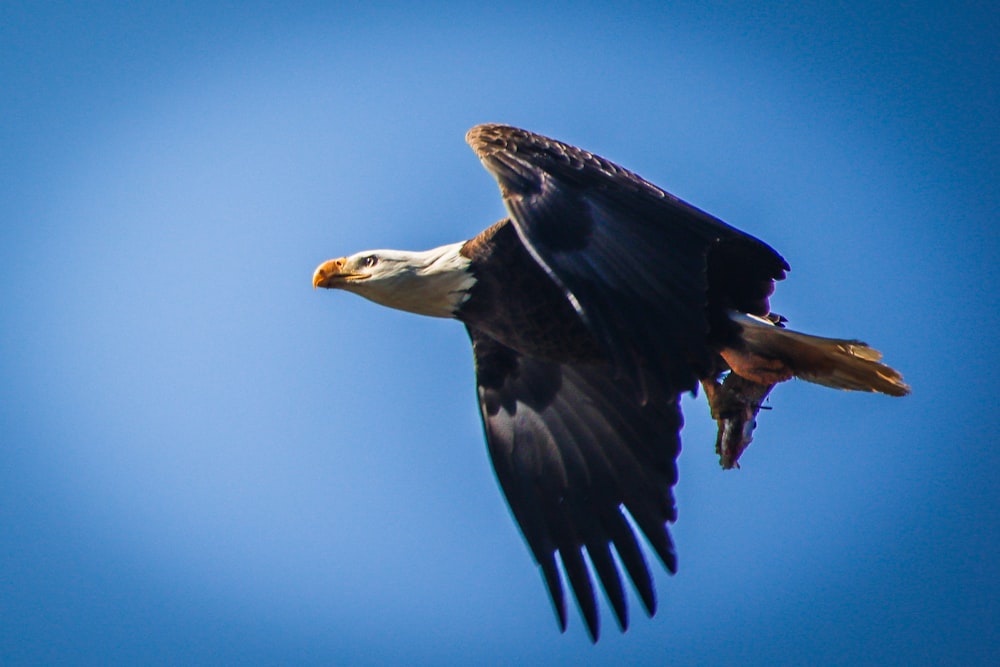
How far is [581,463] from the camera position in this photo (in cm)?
A: 841

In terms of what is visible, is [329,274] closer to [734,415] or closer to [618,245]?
[618,245]

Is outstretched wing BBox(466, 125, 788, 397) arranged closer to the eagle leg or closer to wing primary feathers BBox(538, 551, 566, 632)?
the eagle leg

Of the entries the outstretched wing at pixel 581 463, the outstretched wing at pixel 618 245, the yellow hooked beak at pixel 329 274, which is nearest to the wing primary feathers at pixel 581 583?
the outstretched wing at pixel 581 463

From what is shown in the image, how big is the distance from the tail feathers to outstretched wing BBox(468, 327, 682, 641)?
0.55m

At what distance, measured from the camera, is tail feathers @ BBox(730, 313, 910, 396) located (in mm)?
7957

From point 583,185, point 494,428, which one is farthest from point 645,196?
point 494,428

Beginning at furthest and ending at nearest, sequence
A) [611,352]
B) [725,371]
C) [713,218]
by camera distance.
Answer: [725,371] < [713,218] < [611,352]

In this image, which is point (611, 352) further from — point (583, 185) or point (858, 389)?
point (858, 389)

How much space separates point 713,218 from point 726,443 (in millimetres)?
1730

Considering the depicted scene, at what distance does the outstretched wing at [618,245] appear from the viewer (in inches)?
259

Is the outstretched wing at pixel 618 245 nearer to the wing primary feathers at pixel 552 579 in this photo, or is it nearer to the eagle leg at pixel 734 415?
the eagle leg at pixel 734 415

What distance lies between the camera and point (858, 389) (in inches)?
321

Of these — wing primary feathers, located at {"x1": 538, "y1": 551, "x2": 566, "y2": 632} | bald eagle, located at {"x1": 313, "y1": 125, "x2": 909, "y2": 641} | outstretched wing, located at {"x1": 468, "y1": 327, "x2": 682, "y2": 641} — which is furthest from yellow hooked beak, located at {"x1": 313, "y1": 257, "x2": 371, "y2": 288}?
Result: wing primary feathers, located at {"x1": 538, "y1": 551, "x2": 566, "y2": 632}

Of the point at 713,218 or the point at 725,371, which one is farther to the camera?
the point at 725,371
